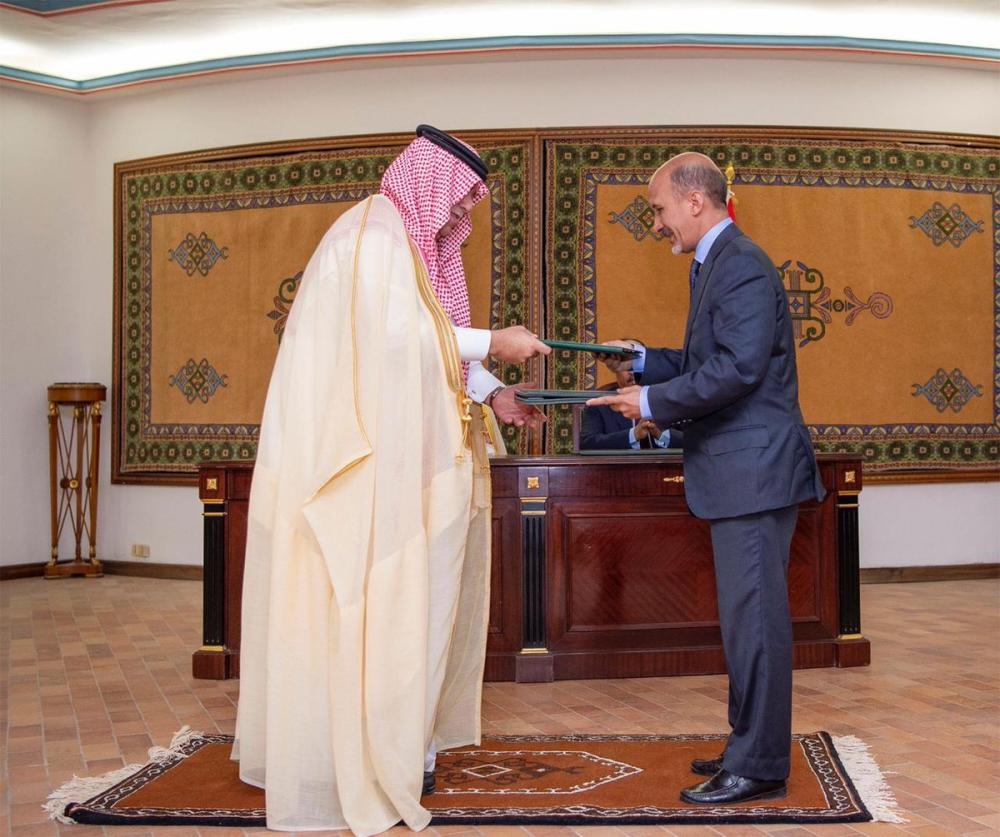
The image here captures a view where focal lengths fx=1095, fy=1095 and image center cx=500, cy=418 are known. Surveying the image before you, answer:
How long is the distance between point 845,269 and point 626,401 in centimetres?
511

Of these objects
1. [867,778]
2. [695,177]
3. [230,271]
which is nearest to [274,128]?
[230,271]

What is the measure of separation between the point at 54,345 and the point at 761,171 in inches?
213

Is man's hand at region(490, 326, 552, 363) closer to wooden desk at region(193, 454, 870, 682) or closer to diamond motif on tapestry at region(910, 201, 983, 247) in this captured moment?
wooden desk at region(193, 454, 870, 682)

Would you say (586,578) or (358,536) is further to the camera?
(586,578)

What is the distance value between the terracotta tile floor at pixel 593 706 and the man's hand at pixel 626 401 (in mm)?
1127

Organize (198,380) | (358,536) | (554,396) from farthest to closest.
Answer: (198,380) → (554,396) → (358,536)

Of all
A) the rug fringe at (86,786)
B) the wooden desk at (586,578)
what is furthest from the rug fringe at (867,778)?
the rug fringe at (86,786)

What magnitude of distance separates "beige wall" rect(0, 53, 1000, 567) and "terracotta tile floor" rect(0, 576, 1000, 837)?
5.28 ft

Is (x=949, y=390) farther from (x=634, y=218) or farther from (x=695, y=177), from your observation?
(x=695, y=177)

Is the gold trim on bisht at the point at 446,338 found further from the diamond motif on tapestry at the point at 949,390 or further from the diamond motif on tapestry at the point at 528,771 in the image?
the diamond motif on tapestry at the point at 949,390

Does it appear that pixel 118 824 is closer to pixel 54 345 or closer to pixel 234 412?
pixel 234 412

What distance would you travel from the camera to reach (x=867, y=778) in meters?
3.34

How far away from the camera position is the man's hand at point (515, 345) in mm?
3143

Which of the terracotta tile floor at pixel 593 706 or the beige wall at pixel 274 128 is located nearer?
the terracotta tile floor at pixel 593 706
